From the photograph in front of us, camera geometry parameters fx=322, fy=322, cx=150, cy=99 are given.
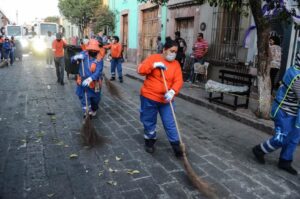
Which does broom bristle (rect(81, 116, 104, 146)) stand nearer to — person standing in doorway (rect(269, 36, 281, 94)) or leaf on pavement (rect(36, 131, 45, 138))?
leaf on pavement (rect(36, 131, 45, 138))

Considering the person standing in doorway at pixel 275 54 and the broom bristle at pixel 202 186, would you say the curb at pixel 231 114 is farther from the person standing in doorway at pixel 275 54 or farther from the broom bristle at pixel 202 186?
the broom bristle at pixel 202 186

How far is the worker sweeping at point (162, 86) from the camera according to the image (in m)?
4.39

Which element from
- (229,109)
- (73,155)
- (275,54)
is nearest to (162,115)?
(73,155)

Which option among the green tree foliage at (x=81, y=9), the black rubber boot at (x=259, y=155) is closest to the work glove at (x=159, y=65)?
the black rubber boot at (x=259, y=155)

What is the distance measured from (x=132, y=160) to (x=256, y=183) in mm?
1634

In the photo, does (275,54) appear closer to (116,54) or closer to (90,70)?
(90,70)

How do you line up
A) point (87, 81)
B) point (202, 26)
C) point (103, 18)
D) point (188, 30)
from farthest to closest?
point (103, 18) < point (188, 30) < point (202, 26) < point (87, 81)

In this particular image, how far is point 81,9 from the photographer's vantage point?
25.2 m

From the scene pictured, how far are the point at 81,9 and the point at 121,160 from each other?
22827mm

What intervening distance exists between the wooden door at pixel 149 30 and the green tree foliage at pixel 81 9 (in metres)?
8.05

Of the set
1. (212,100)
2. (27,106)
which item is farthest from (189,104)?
(27,106)

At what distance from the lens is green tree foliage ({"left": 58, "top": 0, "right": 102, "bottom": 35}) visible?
990 inches

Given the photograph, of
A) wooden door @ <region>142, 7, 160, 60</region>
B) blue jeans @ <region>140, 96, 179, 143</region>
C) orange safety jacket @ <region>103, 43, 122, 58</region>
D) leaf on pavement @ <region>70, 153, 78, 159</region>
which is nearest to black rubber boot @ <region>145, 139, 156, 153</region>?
blue jeans @ <region>140, 96, 179, 143</region>

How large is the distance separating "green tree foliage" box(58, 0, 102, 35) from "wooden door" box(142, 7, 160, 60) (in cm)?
805
